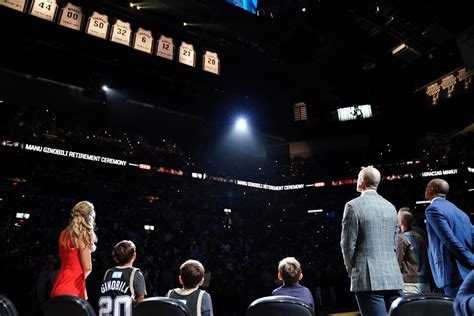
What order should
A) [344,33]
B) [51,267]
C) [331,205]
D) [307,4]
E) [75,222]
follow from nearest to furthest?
1. [75,222]
2. [51,267]
3. [307,4]
4. [344,33]
5. [331,205]

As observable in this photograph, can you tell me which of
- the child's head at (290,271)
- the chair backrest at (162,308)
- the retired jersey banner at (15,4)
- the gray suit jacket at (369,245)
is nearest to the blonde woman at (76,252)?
the chair backrest at (162,308)

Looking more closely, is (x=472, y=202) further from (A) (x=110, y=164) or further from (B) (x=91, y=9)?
(B) (x=91, y=9)

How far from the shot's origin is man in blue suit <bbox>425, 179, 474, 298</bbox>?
302 centimetres

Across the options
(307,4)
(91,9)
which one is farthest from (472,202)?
(91,9)

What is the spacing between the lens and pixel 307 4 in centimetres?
864

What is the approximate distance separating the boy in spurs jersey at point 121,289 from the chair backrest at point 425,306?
2.32m

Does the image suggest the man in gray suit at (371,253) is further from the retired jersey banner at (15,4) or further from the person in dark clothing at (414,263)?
the retired jersey banner at (15,4)


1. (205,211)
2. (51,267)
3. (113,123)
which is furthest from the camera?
(205,211)

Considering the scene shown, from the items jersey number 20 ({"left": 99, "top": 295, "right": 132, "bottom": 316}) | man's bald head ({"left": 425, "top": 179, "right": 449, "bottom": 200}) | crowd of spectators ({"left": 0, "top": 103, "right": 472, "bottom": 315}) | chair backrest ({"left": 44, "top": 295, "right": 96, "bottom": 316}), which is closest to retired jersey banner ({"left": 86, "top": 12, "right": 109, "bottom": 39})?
crowd of spectators ({"left": 0, "top": 103, "right": 472, "bottom": 315})

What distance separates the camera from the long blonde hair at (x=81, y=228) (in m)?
3.26

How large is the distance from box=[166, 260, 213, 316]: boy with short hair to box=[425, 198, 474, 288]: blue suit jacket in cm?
194

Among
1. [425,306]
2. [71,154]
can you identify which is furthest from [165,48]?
[425,306]

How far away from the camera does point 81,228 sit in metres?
3.29

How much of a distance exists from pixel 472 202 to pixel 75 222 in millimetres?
17252
